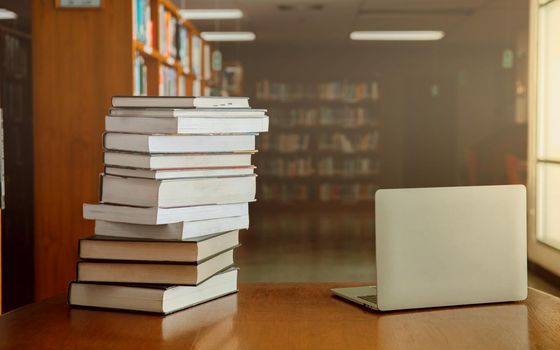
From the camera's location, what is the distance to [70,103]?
13.9ft

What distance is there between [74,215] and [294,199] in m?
1.22

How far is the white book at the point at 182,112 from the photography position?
165cm

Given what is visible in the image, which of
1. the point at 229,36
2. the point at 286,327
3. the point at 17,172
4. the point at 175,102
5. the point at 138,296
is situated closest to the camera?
the point at 286,327

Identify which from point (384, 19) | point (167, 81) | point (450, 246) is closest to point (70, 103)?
point (167, 81)

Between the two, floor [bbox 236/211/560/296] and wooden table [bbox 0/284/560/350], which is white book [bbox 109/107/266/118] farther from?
floor [bbox 236/211/560/296]

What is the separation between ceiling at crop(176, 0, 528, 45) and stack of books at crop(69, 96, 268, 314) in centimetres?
296

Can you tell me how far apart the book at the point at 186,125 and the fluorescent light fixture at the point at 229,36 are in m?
Answer: 2.98

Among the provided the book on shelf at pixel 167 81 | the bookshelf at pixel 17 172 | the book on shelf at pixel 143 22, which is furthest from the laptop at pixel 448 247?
the book on shelf at pixel 167 81

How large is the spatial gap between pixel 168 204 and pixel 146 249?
98 mm

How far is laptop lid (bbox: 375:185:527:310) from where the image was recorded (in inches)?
60.2

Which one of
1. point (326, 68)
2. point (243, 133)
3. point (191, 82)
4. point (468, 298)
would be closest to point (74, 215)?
point (191, 82)

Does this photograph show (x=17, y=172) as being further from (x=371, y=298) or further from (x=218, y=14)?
(x=371, y=298)

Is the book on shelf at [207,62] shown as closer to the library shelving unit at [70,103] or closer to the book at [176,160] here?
the library shelving unit at [70,103]

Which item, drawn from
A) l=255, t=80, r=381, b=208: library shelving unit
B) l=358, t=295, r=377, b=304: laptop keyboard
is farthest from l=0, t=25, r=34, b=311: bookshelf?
l=358, t=295, r=377, b=304: laptop keyboard
